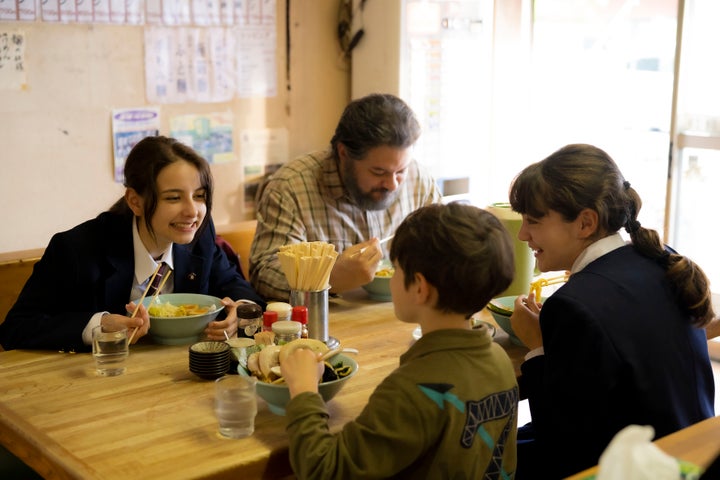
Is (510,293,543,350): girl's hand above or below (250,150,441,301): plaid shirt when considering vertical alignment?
below

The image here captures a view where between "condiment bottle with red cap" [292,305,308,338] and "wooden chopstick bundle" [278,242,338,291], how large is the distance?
5cm

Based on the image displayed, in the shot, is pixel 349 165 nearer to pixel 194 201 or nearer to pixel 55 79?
pixel 194 201

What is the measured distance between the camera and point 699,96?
171 inches

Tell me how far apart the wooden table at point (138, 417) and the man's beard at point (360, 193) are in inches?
29.5

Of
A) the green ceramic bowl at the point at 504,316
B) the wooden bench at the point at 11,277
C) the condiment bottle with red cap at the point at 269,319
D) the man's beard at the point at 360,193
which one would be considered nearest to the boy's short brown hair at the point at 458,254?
the condiment bottle with red cap at the point at 269,319

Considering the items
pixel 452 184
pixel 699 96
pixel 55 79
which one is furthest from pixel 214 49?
pixel 699 96

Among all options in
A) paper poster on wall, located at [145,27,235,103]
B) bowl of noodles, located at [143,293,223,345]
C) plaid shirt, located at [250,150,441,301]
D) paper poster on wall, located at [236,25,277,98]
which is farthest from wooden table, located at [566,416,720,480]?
paper poster on wall, located at [236,25,277,98]

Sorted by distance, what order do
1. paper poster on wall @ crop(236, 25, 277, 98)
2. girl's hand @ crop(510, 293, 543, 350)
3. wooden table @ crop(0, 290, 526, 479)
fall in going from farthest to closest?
paper poster on wall @ crop(236, 25, 277, 98) < girl's hand @ crop(510, 293, 543, 350) < wooden table @ crop(0, 290, 526, 479)

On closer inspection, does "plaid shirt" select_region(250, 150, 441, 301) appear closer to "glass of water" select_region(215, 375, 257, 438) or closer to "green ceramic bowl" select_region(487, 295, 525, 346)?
"green ceramic bowl" select_region(487, 295, 525, 346)

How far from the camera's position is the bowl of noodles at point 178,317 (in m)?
2.27

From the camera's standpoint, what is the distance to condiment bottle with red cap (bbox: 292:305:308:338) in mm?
2229

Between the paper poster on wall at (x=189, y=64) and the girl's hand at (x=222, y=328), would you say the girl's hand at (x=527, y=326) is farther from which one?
the paper poster on wall at (x=189, y=64)

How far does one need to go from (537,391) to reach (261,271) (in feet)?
3.74

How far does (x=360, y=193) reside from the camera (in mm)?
3014
